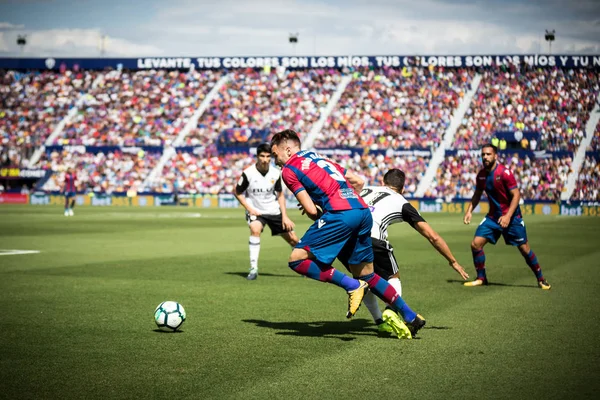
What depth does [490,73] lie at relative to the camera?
60.5 meters

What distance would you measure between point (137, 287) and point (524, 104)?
165 ft

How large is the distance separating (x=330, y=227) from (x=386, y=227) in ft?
3.27

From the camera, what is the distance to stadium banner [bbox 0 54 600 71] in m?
59.2

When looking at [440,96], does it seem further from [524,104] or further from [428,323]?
[428,323]

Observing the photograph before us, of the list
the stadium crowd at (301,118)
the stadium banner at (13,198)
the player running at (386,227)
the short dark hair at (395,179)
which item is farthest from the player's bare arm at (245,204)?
the stadium banner at (13,198)

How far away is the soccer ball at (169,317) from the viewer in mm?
8391

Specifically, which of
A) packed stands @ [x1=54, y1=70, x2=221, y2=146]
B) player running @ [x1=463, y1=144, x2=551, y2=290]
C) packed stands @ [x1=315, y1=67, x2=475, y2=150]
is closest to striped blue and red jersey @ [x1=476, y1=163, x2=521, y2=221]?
player running @ [x1=463, y1=144, x2=551, y2=290]

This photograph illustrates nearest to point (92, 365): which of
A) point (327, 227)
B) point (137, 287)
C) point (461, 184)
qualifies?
point (327, 227)

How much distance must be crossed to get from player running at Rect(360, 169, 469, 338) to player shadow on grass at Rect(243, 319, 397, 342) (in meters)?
0.29

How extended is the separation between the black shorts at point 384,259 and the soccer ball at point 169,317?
2325mm

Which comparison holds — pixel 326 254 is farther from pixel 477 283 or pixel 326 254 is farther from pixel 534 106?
pixel 534 106

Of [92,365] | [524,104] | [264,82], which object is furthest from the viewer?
[264,82]

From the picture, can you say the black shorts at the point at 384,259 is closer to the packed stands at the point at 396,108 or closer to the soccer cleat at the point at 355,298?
the soccer cleat at the point at 355,298

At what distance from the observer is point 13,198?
61.0 metres
